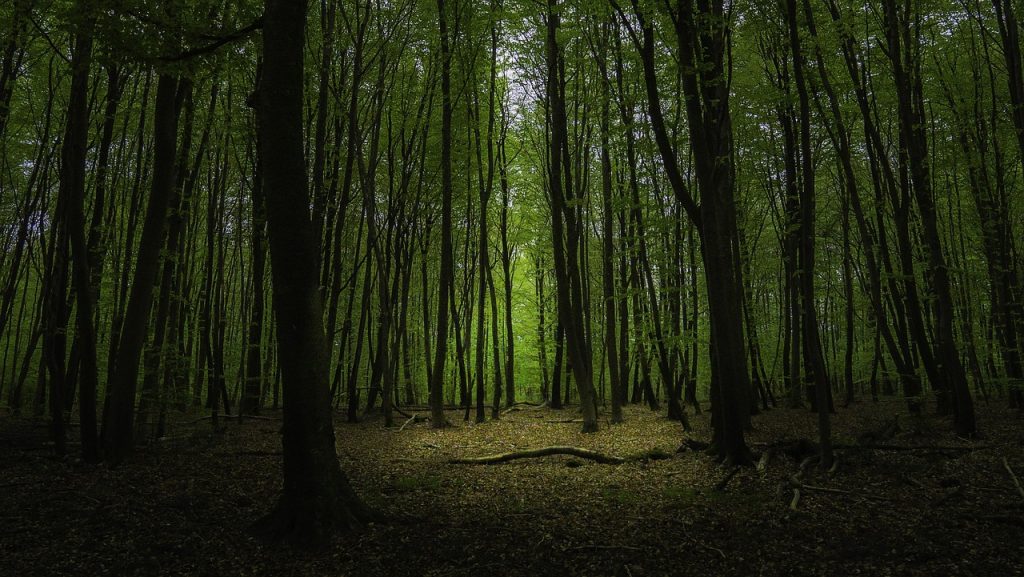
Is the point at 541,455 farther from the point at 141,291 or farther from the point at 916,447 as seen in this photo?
the point at 141,291

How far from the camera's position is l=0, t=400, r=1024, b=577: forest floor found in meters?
4.34

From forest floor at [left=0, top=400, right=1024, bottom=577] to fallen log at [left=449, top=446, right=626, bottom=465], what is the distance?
0.53ft

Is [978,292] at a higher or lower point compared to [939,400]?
higher

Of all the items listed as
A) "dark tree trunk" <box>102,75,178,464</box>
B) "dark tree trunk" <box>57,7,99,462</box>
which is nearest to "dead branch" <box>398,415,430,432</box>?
"dark tree trunk" <box>102,75,178,464</box>

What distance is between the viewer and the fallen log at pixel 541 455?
29.4 ft

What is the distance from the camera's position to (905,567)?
406 centimetres

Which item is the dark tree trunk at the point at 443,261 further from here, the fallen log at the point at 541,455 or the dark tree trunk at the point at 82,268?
the dark tree trunk at the point at 82,268

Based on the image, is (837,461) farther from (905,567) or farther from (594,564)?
(594,564)

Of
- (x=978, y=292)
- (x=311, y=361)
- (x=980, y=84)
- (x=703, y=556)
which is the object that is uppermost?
(x=980, y=84)

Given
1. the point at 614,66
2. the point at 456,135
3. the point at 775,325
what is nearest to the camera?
the point at 614,66

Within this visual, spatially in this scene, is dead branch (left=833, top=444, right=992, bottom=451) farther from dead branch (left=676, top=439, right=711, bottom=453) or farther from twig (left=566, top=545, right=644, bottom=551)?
twig (left=566, top=545, right=644, bottom=551)

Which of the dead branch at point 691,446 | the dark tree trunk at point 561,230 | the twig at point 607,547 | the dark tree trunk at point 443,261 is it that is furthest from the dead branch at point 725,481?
the dark tree trunk at point 443,261

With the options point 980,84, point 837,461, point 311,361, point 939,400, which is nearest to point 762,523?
point 837,461

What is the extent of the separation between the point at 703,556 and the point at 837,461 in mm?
3743
